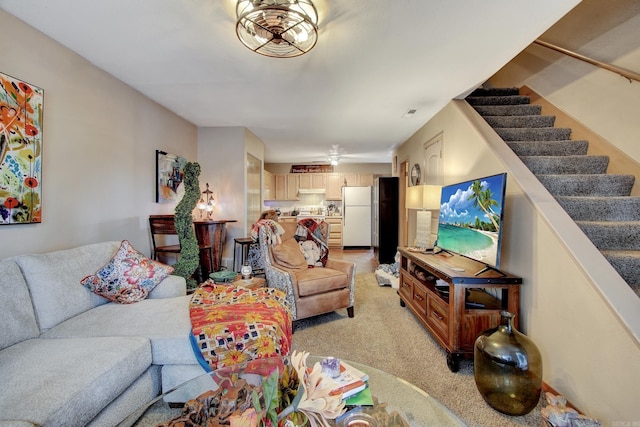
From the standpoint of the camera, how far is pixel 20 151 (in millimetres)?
1733

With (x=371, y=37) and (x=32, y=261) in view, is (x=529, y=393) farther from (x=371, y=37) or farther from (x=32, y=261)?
(x=32, y=261)

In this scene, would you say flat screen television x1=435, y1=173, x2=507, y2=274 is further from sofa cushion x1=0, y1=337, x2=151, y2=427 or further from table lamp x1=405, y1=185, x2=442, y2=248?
sofa cushion x1=0, y1=337, x2=151, y2=427

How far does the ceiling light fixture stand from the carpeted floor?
195 centimetres

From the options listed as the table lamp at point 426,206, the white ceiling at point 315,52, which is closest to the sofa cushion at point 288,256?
the table lamp at point 426,206

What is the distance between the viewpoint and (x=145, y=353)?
4.50 feet

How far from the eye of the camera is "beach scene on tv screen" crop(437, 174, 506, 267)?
1.87m

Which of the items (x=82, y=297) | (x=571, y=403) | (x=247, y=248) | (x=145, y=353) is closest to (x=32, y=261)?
(x=82, y=297)

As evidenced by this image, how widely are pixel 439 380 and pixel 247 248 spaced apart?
2.90 m

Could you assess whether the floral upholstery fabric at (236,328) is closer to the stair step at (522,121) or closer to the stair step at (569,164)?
the stair step at (569,164)

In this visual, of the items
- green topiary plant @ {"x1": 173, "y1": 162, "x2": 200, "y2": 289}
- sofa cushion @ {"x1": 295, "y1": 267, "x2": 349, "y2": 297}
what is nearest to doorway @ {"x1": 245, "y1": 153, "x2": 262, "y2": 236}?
green topiary plant @ {"x1": 173, "y1": 162, "x2": 200, "y2": 289}

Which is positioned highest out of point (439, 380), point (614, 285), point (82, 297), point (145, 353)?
point (614, 285)

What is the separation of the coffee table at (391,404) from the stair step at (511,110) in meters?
3.21

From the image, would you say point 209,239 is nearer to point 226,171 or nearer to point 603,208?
point 226,171

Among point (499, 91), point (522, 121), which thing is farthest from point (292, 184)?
point (522, 121)
